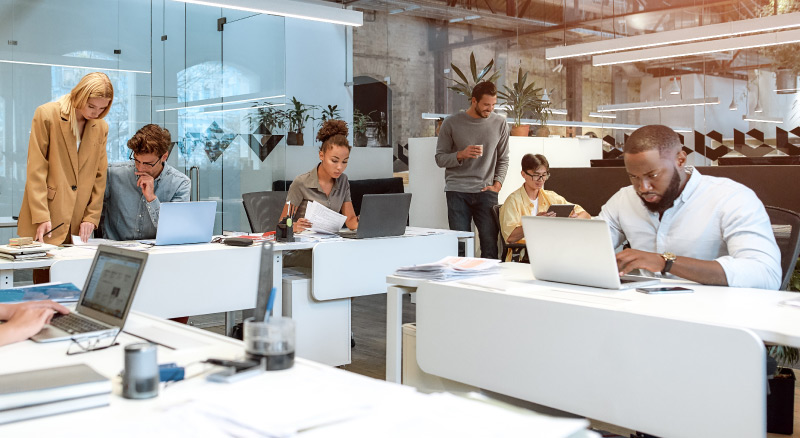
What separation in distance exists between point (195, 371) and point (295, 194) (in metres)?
3.16

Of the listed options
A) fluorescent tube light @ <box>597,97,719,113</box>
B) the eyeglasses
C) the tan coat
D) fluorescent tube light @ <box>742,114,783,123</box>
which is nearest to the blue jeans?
the eyeglasses

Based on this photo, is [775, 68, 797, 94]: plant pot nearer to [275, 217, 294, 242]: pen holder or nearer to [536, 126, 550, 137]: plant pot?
[536, 126, 550, 137]: plant pot

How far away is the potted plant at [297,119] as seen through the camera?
29.3ft

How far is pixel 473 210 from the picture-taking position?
6125 millimetres

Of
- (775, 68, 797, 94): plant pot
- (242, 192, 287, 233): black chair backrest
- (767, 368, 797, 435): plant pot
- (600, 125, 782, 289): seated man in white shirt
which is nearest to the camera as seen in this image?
(600, 125, 782, 289): seated man in white shirt

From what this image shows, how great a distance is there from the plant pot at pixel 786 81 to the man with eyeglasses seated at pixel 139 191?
636cm

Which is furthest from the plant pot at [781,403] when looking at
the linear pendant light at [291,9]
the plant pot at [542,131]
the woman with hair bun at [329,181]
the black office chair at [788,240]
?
the linear pendant light at [291,9]

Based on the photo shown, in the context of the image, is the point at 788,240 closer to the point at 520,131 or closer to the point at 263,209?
the point at 263,209

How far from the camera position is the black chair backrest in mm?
4820

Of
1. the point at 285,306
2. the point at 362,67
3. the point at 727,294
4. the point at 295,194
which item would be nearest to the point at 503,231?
the point at 295,194

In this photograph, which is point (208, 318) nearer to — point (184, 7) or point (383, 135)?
point (184, 7)

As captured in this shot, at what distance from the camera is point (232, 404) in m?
1.33

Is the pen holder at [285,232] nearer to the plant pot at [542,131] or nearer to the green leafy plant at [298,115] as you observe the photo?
the plant pot at [542,131]

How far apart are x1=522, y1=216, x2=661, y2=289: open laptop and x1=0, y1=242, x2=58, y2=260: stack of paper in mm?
2048
